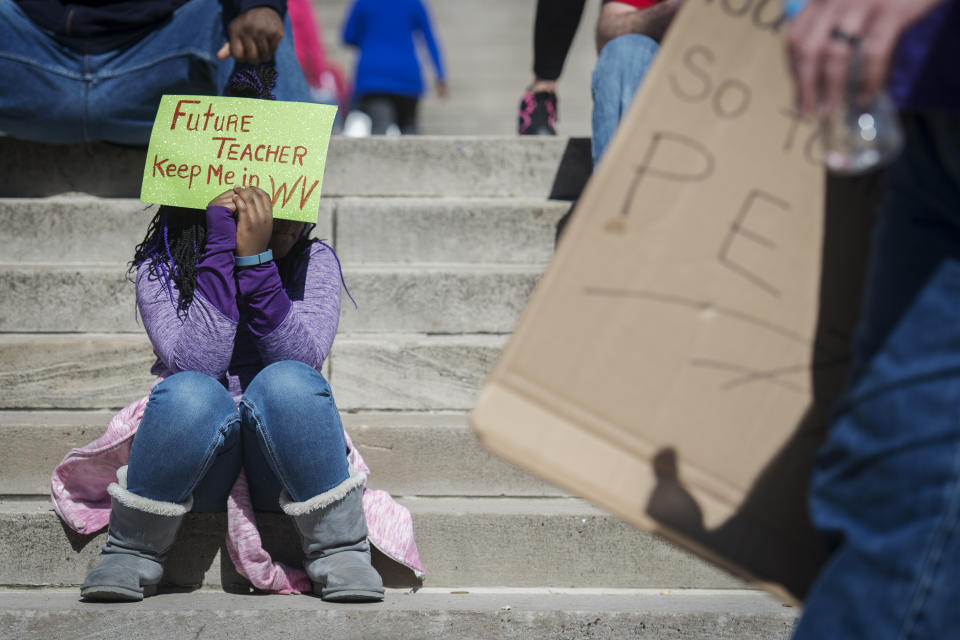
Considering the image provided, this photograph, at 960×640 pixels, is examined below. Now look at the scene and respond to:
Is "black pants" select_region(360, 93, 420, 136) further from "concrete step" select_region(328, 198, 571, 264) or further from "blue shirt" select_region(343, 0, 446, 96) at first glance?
"concrete step" select_region(328, 198, 571, 264)

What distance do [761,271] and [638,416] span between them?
8.8 inches

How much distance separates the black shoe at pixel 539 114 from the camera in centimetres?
367

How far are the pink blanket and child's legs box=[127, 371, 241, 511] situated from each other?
13cm

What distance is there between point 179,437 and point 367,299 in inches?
39.9

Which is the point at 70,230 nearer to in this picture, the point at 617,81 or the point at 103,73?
the point at 103,73

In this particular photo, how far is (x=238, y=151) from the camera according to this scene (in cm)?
207

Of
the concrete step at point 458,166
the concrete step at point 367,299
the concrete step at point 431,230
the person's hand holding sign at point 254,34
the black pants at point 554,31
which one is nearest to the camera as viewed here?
the person's hand holding sign at point 254,34

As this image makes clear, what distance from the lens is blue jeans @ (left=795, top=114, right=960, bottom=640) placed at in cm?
91

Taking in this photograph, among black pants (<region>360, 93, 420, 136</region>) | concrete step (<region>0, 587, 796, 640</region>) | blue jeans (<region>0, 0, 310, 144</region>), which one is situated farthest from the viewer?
black pants (<region>360, 93, 420, 136</region>)

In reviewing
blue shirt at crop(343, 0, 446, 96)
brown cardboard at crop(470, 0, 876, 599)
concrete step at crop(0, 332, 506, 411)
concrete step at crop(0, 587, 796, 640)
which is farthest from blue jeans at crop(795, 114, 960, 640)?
blue shirt at crop(343, 0, 446, 96)

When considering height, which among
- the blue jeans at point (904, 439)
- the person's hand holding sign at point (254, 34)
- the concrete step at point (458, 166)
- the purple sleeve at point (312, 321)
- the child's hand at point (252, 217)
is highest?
the blue jeans at point (904, 439)

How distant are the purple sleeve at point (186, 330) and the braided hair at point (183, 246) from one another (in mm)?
19

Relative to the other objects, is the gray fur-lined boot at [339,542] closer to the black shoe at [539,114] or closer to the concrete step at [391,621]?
the concrete step at [391,621]

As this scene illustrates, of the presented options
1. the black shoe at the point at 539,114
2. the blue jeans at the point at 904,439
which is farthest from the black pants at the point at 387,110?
the blue jeans at the point at 904,439
